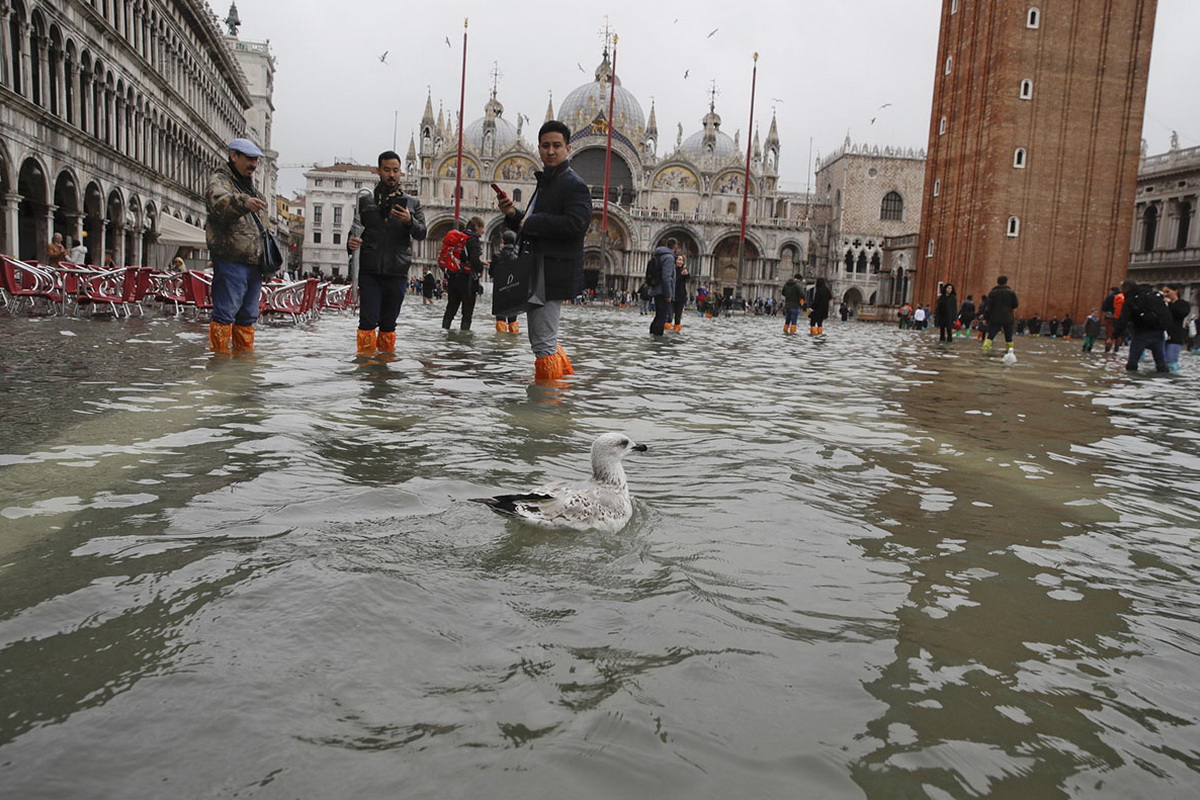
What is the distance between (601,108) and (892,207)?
2586 centimetres

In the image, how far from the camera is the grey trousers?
22.7 ft

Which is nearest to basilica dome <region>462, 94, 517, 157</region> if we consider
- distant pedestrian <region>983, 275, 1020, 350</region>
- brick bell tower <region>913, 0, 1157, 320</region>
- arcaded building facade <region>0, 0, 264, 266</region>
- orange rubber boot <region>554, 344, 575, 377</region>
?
arcaded building facade <region>0, 0, 264, 266</region>

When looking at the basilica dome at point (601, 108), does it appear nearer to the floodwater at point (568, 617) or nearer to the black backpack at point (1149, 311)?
the black backpack at point (1149, 311)

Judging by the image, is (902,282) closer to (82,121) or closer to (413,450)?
(82,121)

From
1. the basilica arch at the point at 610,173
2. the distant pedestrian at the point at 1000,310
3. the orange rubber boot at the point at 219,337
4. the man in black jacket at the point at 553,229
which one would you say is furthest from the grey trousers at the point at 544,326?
the basilica arch at the point at 610,173

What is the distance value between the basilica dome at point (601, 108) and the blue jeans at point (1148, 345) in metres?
62.2

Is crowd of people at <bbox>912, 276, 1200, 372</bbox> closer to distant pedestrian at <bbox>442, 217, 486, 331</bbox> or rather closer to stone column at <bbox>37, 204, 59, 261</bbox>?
distant pedestrian at <bbox>442, 217, 486, 331</bbox>

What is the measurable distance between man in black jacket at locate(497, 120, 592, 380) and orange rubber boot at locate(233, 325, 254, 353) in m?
3.19

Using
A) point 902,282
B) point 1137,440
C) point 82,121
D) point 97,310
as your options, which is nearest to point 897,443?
point 1137,440

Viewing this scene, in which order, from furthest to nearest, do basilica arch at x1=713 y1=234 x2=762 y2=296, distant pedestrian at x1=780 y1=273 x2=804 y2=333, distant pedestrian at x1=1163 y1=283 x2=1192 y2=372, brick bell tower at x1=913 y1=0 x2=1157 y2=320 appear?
1. basilica arch at x1=713 y1=234 x2=762 y2=296
2. brick bell tower at x1=913 y1=0 x2=1157 y2=320
3. distant pedestrian at x1=780 y1=273 x2=804 y2=333
4. distant pedestrian at x1=1163 y1=283 x2=1192 y2=372

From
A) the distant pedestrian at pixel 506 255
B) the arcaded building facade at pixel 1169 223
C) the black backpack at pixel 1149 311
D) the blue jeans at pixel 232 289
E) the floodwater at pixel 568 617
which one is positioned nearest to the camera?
the floodwater at pixel 568 617

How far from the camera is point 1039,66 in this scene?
36062mm

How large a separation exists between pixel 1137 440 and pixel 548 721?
19.2ft

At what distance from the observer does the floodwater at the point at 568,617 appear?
1.72 m
